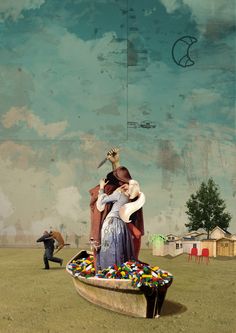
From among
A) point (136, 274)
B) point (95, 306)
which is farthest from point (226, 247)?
point (136, 274)

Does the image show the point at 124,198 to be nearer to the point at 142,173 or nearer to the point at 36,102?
the point at 142,173

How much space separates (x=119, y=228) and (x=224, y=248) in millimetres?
8501

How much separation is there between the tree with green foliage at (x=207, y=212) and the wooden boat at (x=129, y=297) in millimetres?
10081

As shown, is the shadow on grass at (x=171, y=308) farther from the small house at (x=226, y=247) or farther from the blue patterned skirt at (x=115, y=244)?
the small house at (x=226, y=247)

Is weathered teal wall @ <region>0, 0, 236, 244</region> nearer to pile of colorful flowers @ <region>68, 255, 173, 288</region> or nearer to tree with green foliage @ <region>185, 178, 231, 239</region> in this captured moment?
tree with green foliage @ <region>185, 178, 231, 239</region>

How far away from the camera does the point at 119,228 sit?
6.74 metres

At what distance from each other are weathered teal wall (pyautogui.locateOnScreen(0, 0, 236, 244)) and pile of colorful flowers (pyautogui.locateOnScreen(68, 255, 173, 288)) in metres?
9.52

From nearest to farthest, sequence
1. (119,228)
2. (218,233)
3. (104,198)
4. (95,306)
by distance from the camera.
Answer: (95,306), (119,228), (104,198), (218,233)

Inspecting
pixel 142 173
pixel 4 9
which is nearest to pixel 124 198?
pixel 142 173

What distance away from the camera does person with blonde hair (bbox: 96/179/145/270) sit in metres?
6.69

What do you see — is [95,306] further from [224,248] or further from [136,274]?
[224,248]

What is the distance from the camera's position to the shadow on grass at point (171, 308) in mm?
6438

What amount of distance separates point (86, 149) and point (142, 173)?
7.73 ft

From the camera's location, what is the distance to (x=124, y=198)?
695 centimetres
